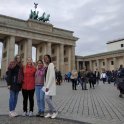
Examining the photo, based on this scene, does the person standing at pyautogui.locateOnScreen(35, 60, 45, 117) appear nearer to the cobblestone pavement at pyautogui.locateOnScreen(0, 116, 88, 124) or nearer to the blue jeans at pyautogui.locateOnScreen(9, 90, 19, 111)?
the cobblestone pavement at pyautogui.locateOnScreen(0, 116, 88, 124)

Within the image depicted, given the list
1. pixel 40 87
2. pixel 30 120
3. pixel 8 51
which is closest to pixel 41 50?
pixel 8 51

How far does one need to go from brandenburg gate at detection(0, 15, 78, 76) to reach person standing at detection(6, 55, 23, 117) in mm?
41540

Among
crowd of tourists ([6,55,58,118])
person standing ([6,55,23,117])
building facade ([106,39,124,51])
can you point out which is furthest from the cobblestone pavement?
building facade ([106,39,124,51])

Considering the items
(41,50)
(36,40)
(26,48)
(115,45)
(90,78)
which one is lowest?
(90,78)

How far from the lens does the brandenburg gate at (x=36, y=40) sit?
162 feet

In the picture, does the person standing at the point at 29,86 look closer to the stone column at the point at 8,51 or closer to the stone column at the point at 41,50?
the stone column at the point at 8,51

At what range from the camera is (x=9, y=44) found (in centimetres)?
4950

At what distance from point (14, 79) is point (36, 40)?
4781cm

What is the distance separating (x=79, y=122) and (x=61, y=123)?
0.48 m

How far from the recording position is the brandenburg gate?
4947 cm

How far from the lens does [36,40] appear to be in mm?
54906

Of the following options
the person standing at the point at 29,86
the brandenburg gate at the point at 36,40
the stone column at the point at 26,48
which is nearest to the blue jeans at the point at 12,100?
the person standing at the point at 29,86

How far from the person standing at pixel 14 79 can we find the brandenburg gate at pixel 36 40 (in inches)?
1635

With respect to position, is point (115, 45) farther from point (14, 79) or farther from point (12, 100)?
point (12, 100)
